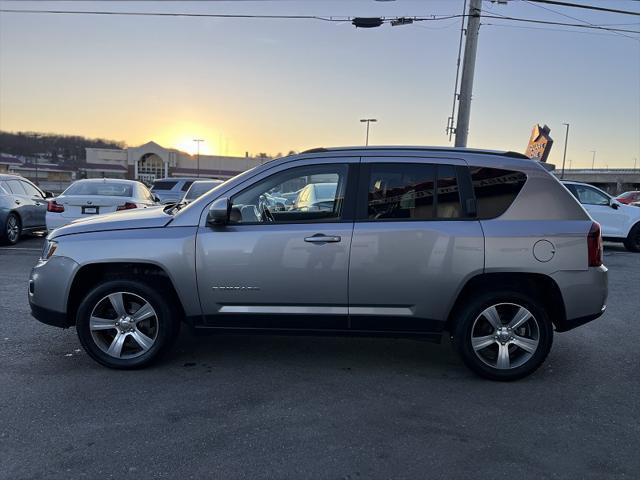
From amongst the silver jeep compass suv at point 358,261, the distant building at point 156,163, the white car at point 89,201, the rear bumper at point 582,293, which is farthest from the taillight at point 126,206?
the distant building at point 156,163

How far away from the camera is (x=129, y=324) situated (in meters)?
4.06

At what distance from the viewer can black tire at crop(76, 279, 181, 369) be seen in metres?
3.97

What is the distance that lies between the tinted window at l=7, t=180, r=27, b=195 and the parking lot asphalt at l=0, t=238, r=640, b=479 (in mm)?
7481

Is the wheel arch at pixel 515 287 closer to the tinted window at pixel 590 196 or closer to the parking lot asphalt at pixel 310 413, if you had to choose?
the parking lot asphalt at pixel 310 413

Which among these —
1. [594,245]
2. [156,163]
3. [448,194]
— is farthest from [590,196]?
[156,163]

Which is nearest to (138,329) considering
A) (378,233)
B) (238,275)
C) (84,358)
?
(84,358)

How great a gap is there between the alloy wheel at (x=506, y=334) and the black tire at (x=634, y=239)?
1015cm

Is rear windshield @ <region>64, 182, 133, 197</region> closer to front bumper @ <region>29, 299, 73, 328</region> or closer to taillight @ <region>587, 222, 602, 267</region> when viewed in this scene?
front bumper @ <region>29, 299, 73, 328</region>

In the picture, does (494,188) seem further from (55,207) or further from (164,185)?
(164,185)

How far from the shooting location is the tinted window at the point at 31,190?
11586 mm

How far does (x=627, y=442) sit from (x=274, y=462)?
89.5 inches

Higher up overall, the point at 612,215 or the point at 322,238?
the point at 612,215

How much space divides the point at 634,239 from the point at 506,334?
10.4 meters

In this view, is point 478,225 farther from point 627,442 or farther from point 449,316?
point 627,442
